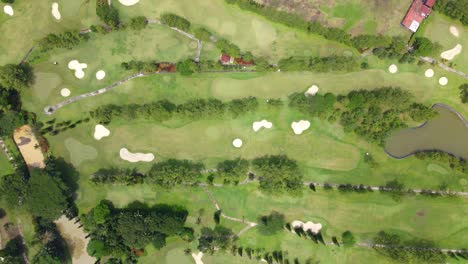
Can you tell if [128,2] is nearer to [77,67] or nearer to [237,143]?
[77,67]

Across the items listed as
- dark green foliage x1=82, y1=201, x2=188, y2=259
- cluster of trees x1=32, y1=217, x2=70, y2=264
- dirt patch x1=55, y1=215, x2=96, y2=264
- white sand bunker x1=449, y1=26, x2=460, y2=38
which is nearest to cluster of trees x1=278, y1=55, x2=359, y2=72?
white sand bunker x1=449, y1=26, x2=460, y2=38

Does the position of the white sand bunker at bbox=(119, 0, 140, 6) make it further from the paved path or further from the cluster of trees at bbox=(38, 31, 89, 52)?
the paved path

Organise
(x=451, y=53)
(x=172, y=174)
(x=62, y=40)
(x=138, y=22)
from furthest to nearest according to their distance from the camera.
Result: (x=451, y=53), (x=138, y=22), (x=62, y=40), (x=172, y=174)

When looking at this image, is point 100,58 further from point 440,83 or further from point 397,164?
point 440,83

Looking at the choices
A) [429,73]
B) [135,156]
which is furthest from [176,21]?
[429,73]

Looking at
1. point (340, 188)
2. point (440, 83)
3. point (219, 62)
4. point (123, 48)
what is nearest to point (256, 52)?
point (219, 62)
